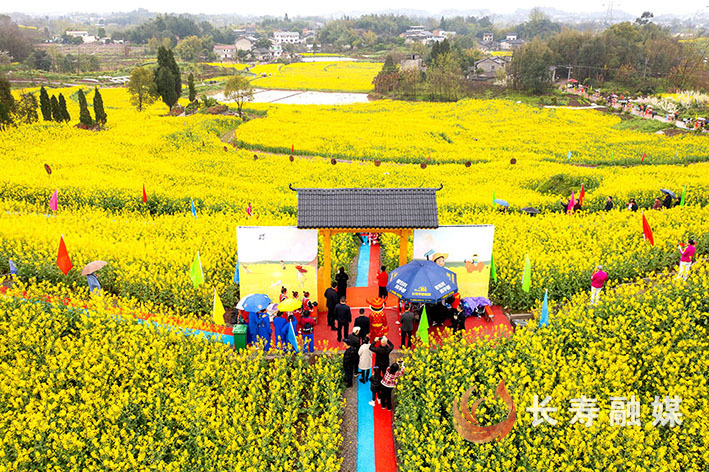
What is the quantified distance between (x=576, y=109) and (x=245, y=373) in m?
64.7

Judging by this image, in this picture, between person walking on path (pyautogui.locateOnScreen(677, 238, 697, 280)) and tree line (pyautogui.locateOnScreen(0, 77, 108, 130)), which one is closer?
person walking on path (pyautogui.locateOnScreen(677, 238, 697, 280))

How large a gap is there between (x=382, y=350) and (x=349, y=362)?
3.41 ft

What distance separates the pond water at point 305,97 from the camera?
251 feet

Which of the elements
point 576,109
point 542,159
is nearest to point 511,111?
point 576,109

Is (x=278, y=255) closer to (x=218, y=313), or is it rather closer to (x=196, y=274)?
(x=218, y=313)

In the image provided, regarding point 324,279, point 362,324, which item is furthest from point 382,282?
point 362,324

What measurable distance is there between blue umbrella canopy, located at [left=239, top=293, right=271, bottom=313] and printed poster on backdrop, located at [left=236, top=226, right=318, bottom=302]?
96 cm

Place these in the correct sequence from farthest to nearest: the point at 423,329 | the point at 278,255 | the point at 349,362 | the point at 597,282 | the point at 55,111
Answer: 1. the point at 55,111
2. the point at 278,255
3. the point at 597,282
4. the point at 423,329
5. the point at 349,362

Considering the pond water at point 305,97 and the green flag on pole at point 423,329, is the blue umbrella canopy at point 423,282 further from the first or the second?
the pond water at point 305,97

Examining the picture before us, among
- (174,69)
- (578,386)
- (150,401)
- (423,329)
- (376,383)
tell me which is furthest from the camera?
(174,69)

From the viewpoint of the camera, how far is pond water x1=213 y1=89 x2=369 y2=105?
76.4 metres

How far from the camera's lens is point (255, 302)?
11758mm

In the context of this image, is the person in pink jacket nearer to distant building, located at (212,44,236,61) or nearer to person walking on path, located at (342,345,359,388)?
person walking on path, located at (342,345,359,388)

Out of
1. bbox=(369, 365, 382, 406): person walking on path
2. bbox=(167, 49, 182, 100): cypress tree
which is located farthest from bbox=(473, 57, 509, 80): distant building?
bbox=(369, 365, 382, 406): person walking on path
